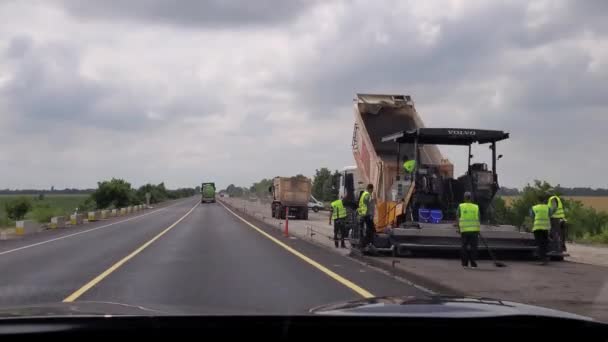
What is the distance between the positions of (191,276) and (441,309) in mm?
10740

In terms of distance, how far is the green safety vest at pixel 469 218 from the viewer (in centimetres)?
1647

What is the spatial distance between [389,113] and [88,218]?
35276 mm

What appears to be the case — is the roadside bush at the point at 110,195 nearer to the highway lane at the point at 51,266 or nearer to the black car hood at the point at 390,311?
the highway lane at the point at 51,266

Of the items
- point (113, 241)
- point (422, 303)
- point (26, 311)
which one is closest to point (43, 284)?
point (26, 311)

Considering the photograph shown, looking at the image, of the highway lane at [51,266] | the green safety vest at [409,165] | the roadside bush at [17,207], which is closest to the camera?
the highway lane at [51,266]

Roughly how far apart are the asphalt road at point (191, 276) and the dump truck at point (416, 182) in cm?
171

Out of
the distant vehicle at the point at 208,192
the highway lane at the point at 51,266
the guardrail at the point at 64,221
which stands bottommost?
the highway lane at the point at 51,266

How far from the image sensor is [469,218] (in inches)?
650

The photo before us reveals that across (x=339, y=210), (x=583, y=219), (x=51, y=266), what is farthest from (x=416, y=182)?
(x=583, y=219)

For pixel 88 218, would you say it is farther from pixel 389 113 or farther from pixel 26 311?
pixel 26 311

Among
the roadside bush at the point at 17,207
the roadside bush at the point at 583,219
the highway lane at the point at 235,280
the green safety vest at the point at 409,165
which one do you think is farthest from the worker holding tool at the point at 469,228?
the roadside bush at the point at 17,207

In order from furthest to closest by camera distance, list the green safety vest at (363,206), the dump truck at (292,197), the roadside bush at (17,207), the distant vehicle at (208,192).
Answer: the distant vehicle at (208,192) < the roadside bush at (17,207) < the dump truck at (292,197) < the green safety vest at (363,206)

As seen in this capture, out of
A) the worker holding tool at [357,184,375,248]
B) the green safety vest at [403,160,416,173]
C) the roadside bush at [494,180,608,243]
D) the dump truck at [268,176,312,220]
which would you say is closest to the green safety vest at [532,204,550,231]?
the green safety vest at [403,160,416,173]

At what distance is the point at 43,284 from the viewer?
13664 mm
